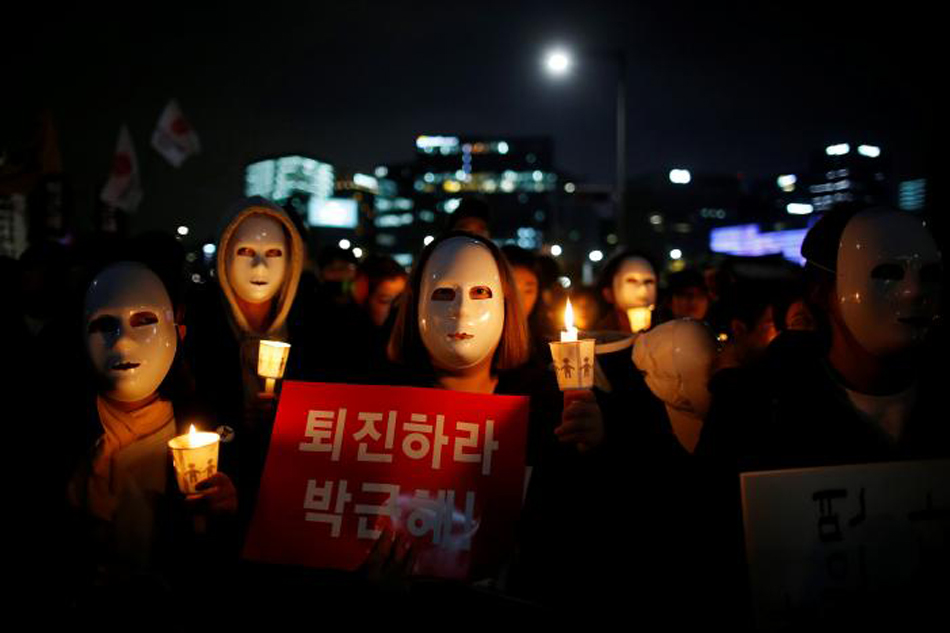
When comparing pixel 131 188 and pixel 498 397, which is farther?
pixel 131 188

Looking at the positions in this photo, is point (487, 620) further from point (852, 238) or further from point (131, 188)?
point (131, 188)

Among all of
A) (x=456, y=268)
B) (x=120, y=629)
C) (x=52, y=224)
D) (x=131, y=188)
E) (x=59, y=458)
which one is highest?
(x=131, y=188)

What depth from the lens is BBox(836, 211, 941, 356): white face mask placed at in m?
2.41

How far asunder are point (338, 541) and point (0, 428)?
72.7 inches

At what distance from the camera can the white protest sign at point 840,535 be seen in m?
2.18

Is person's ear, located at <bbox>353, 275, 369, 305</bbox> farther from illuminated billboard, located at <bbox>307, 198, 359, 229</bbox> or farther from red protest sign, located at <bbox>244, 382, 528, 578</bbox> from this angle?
illuminated billboard, located at <bbox>307, 198, 359, 229</bbox>

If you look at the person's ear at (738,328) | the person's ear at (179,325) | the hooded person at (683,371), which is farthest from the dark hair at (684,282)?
the person's ear at (179,325)

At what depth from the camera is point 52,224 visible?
41.3 feet

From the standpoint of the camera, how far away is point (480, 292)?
298 centimetres

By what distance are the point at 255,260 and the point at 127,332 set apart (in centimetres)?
141

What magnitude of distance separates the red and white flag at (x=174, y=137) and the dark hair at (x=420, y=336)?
1470 cm

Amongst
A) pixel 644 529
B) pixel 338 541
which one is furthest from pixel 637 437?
pixel 338 541

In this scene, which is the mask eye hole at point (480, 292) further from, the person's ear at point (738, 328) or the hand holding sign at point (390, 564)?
the person's ear at point (738, 328)

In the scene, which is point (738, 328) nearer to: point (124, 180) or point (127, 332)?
point (127, 332)
